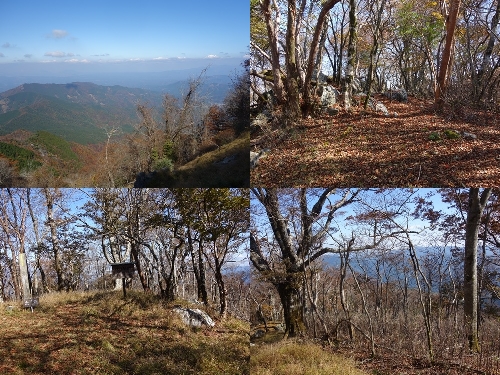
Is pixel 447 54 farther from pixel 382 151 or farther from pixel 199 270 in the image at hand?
pixel 199 270

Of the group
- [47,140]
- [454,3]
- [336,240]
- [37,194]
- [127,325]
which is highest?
[454,3]

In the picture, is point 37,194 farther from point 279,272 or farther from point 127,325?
point 279,272

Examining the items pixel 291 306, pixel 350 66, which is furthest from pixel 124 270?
pixel 350 66

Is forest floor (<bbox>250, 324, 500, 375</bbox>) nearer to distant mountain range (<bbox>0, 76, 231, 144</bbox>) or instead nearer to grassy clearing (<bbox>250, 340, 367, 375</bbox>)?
grassy clearing (<bbox>250, 340, 367, 375</bbox>)

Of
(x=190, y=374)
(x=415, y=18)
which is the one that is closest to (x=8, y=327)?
(x=190, y=374)

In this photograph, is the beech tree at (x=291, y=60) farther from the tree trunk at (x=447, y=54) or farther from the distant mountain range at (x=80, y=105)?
the tree trunk at (x=447, y=54)

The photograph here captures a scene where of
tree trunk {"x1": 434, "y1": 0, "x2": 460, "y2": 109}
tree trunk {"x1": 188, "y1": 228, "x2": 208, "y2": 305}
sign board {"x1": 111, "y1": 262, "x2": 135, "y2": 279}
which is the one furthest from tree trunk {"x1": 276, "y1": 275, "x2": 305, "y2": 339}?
tree trunk {"x1": 434, "y1": 0, "x2": 460, "y2": 109}
